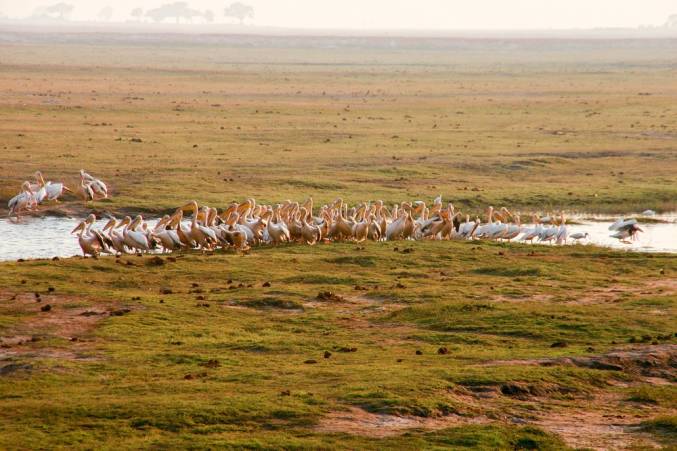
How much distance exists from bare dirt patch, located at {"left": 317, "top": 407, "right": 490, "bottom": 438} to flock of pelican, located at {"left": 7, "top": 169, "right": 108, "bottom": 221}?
14.5 meters

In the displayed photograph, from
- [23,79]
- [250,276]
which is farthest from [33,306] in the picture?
[23,79]

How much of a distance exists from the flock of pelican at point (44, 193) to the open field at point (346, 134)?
1.99 feet

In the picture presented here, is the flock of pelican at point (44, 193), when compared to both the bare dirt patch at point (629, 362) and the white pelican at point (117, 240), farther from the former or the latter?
the bare dirt patch at point (629, 362)

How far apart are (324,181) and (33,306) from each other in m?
16.0

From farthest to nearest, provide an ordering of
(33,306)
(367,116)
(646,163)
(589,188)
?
(367,116) → (646,163) → (589,188) → (33,306)

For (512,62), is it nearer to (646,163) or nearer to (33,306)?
(646,163)

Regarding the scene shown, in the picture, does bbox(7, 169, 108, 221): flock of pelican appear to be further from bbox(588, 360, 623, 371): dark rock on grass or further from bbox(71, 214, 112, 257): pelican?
bbox(588, 360, 623, 371): dark rock on grass

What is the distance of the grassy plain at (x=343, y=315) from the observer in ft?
37.9

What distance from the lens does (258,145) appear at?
39094 millimetres

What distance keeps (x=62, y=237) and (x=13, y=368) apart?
35.3ft

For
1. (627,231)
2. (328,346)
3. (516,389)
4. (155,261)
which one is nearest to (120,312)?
(328,346)

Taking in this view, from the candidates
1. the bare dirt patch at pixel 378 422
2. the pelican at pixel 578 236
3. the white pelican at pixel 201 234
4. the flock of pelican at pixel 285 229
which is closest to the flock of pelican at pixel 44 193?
the flock of pelican at pixel 285 229

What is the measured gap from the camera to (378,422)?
38.2 feet

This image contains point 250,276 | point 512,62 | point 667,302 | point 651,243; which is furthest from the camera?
point 512,62
